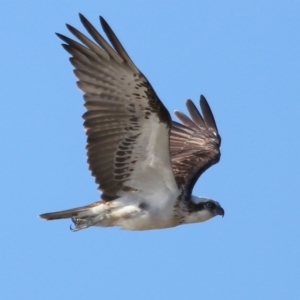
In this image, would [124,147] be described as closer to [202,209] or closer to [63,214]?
[63,214]

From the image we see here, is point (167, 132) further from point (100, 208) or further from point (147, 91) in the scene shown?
point (100, 208)

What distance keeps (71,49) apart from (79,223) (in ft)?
7.01

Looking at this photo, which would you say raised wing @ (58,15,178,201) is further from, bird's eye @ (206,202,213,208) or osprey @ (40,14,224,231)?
bird's eye @ (206,202,213,208)

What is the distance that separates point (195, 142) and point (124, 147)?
3686 millimetres

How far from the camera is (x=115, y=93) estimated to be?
13.0 metres

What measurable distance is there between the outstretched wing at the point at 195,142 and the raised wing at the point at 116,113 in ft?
5.83

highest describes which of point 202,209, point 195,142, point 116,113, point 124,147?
point 195,142

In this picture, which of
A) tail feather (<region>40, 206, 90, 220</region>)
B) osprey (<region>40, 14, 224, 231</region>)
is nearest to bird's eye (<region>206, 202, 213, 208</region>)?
osprey (<region>40, 14, 224, 231</region>)

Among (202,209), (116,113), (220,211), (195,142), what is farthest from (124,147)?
(195,142)

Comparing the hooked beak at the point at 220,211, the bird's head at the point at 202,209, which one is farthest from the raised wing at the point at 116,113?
the hooked beak at the point at 220,211

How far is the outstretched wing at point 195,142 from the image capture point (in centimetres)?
1538

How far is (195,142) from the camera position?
16672mm

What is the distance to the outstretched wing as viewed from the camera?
15.4 m

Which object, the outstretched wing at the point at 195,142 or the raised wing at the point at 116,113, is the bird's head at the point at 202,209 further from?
the outstretched wing at the point at 195,142
